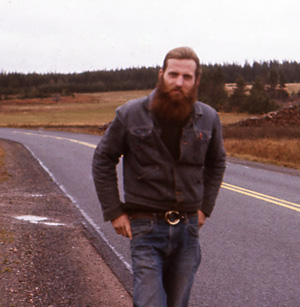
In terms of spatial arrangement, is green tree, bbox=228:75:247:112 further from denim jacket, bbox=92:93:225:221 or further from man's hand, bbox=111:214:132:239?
man's hand, bbox=111:214:132:239

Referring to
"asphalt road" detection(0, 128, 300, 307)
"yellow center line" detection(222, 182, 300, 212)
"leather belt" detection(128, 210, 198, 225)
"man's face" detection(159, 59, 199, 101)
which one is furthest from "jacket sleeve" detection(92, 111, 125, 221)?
"yellow center line" detection(222, 182, 300, 212)

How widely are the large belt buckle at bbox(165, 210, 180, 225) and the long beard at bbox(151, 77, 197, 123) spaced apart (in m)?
0.53

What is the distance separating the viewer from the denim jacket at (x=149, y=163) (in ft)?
9.11

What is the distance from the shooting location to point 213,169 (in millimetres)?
3109

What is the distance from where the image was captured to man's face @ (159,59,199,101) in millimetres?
2750

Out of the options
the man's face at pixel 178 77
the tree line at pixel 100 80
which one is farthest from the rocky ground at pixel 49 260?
the tree line at pixel 100 80

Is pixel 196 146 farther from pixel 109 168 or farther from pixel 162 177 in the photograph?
pixel 109 168

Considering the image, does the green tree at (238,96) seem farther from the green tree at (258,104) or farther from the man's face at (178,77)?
the man's face at (178,77)

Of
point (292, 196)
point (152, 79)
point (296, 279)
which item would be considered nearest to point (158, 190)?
point (296, 279)

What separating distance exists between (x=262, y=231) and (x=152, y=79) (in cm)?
13817

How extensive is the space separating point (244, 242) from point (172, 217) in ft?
12.8

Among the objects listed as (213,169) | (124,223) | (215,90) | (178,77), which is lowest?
(215,90)

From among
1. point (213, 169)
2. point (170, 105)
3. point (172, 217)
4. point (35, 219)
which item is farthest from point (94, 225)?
point (170, 105)

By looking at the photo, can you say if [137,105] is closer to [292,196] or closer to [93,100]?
[292,196]
